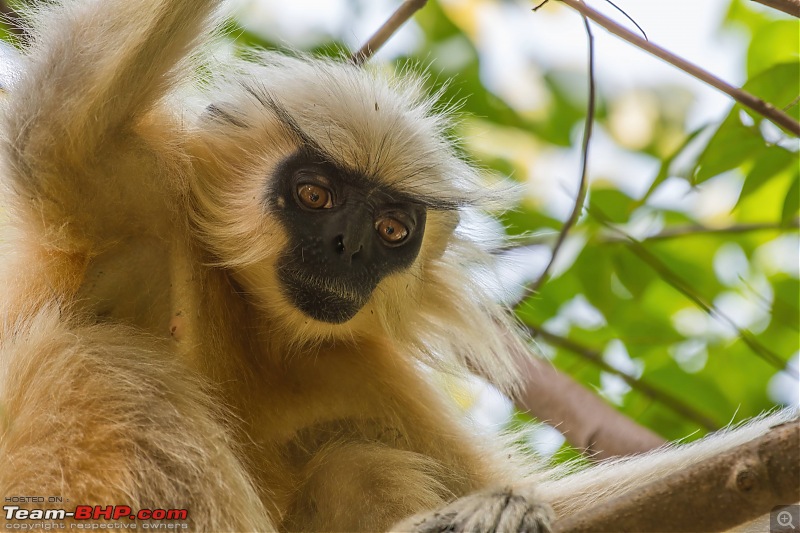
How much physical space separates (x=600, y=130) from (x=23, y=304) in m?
5.19

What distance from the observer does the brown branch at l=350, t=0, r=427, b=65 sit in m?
4.03

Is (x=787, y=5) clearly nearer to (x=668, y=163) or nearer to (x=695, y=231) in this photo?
(x=668, y=163)

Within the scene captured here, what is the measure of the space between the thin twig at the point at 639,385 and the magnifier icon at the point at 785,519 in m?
1.61

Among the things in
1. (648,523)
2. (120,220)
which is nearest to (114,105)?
(120,220)

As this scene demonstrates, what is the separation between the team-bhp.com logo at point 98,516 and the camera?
2.75m

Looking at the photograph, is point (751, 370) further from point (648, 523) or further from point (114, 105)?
point (114, 105)

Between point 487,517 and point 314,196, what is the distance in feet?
4.62

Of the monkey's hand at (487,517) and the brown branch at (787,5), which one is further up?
the brown branch at (787,5)

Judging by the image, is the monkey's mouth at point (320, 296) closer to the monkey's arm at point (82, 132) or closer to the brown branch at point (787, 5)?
the monkey's arm at point (82, 132)

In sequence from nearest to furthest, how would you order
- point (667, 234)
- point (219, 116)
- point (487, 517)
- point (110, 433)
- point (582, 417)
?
point (110, 433), point (487, 517), point (219, 116), point (582, 417), point (667, 234)

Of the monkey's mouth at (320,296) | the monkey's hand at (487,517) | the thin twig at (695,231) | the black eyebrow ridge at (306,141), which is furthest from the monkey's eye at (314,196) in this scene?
the thin twig at (695,231)

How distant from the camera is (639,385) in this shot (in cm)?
464

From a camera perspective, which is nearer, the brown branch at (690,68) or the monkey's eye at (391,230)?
the brown branch at (690,68)

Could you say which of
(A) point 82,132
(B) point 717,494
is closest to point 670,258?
(B) point 717,494
